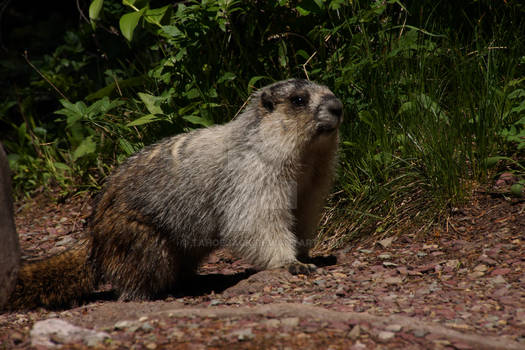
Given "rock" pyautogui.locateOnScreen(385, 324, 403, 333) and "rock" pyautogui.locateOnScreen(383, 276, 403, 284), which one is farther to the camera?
"rock" pyautogui.locateOnScreen(383, 276, 403, 284)

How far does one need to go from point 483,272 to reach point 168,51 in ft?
13.6

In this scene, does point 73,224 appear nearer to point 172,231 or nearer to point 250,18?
point 172,231

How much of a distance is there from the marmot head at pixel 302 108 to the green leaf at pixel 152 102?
1.45 m

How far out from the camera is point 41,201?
7852mm

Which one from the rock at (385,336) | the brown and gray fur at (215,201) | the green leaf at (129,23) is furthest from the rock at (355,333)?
the green leaf at (129,23)

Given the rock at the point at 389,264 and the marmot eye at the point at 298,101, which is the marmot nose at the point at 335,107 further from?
the rock at the point at 389,264

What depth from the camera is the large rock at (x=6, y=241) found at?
14.3ft

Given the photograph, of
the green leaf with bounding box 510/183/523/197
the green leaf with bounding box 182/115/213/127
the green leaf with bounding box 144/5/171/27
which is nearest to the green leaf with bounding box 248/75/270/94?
the green leaf with bounding box 182/115/213/127

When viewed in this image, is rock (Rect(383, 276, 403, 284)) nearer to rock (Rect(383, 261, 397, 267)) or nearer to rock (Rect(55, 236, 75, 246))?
rock (Rect(383, 261, 397, 267))

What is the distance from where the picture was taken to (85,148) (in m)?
7.17

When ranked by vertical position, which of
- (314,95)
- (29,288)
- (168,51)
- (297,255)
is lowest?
(297,255)

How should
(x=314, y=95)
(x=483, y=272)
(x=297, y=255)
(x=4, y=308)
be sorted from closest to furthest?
(x=483, y=272), (x=4, y=308), (x=314, y=95), (x=297, y=255)

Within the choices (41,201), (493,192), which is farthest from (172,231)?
(41,201)

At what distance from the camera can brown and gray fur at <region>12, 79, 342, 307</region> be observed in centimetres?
496
